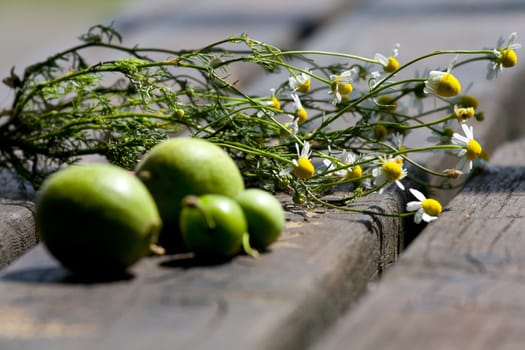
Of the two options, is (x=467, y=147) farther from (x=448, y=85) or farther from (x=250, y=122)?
(x=250, y=122)

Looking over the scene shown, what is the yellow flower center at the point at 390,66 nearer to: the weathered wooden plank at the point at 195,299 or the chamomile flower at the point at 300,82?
the chamomile flower at the point at 300,82

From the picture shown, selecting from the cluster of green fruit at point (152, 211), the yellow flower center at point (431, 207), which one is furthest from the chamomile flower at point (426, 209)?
the cluster of green fruit at point (152, 211)

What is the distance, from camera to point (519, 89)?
358 centimetres

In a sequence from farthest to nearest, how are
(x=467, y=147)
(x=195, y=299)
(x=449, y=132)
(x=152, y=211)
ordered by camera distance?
(x=449, y=132) → (x=467, y=147) → (x=152, y=211) → (x=195, y=299)

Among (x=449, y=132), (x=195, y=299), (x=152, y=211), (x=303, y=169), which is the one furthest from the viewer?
(x=449, y=132)

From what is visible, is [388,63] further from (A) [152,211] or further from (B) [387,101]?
(A) [152,211]

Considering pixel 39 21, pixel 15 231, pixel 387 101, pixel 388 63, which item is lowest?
pixel 39 21

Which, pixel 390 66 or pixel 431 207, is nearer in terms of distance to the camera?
pixel 431 207

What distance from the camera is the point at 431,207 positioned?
5.98 ft

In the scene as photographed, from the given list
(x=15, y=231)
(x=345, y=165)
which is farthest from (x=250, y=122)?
(x=15, y=231)

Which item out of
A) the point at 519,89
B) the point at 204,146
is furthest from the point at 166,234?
the point at 519,89

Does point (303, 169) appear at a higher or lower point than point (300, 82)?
lower

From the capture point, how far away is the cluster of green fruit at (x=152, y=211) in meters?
1.41

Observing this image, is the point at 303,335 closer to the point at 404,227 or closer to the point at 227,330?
the point at 227,330
